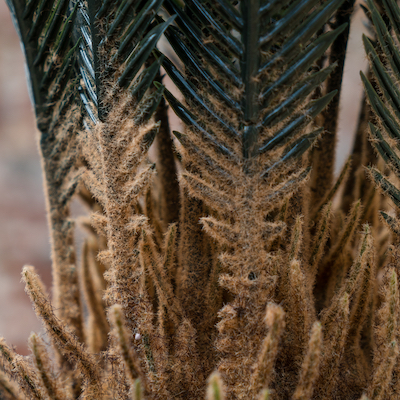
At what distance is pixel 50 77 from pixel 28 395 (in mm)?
300

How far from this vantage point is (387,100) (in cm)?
31

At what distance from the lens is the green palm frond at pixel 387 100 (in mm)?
301

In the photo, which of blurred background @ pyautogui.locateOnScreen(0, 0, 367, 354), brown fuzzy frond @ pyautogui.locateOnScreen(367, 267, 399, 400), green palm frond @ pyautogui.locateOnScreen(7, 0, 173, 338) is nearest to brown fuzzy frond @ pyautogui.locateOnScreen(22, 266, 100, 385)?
green palm frond @ pyautogui.locateOnScreen(7, 0, 173, 338)

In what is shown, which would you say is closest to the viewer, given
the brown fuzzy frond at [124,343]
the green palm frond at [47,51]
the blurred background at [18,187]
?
the brown fuzzy frond at [124,343]

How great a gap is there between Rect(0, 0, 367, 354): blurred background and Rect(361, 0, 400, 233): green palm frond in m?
0.62

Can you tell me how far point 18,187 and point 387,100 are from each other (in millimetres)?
1074

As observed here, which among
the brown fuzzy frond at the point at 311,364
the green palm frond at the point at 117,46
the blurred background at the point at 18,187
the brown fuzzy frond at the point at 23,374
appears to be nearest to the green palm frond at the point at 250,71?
the green palm frond at the point at 117,46

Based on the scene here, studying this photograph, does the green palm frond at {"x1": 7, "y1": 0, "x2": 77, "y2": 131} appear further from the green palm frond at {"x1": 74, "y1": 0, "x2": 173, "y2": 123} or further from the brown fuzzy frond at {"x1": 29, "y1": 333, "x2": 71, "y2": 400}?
the brown fuzzy frond at {"x1": 29, "y1": 333, "x2": 71, "y2": 400}

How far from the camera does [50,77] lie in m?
0.40

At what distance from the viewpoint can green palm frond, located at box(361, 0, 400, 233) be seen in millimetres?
301

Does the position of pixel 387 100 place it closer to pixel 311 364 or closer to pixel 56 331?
pixel 311 364

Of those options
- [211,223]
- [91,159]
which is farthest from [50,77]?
[211,223]

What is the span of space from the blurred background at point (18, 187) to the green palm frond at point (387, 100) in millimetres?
617

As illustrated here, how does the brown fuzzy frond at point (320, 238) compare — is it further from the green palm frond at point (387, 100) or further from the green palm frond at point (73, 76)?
the green palm frond at point (73, 76)
